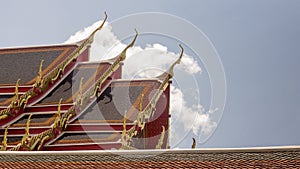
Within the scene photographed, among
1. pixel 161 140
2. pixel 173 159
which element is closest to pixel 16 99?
pixel 161 140

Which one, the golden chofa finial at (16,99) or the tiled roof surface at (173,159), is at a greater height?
the golden chofa finial at (16,99)

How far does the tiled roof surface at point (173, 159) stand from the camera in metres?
7.55

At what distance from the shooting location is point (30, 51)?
1599 centimetres

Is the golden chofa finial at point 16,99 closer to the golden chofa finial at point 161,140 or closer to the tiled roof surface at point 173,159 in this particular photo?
the golden chofa finial at point 161,140

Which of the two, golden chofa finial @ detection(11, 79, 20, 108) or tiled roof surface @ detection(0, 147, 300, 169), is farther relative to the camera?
golden chofa finial @ detection(11, 79, 20, 108)

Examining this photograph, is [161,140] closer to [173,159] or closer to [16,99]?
[16,99]

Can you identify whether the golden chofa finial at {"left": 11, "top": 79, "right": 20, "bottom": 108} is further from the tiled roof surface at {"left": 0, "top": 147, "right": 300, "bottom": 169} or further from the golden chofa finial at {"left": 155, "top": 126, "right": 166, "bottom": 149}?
the tiled roof surface at {"left": 0, "top": 147, "right": 300, "bottom": 169}

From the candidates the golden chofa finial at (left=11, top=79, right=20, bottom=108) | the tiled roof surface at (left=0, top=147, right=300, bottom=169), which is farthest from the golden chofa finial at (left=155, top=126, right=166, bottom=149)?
the tiled roof surface at (left=0, top=147, right=300, bottom=169)

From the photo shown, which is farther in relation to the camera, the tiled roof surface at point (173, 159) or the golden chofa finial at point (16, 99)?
the golden chofa finial at point (16, 99)

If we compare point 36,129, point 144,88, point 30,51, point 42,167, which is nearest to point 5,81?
point 30,51

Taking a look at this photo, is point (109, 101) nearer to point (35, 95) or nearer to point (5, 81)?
point (35, 95)

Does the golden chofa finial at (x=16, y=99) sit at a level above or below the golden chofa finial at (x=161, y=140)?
above

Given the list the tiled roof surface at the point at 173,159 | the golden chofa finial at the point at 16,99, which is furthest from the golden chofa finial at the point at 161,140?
the tiled roof surface at the point at 173,159

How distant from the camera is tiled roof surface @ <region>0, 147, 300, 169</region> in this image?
755cm
